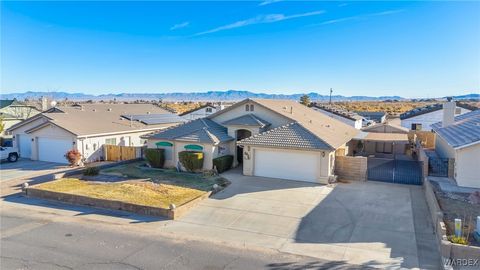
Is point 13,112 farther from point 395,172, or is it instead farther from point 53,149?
point 395,172

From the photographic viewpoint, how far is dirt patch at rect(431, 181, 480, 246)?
13246 millimetres

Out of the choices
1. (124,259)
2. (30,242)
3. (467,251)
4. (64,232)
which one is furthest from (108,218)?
(467,251)

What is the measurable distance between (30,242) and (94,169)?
11.3m

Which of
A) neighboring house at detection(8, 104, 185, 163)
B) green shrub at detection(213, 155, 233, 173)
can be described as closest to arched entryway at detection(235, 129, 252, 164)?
green shrub at detection(213, 155, 233, 173)

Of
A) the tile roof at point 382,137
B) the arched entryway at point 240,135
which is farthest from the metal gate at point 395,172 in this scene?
the arched entryway at point 240,135

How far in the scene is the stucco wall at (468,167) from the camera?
61.0 feet

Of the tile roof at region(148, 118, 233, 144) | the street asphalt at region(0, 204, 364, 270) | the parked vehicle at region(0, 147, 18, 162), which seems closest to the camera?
the street asphalt at region(0, 204, 364, 270)

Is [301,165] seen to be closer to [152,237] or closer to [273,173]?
[273,173]

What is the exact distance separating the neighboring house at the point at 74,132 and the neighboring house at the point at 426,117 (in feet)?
100

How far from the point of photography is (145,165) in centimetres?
2780

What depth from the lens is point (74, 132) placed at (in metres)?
28.4

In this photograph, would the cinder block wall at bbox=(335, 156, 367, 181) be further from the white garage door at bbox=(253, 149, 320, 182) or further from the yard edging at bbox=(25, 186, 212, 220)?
the yard edging at bbox=(25, 186, 212, 220)

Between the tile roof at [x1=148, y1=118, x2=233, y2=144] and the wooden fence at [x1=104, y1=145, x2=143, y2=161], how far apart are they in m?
3.69

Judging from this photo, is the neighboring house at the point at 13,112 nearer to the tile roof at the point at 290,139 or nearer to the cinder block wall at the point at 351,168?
the tile roof at the point at 290,139
